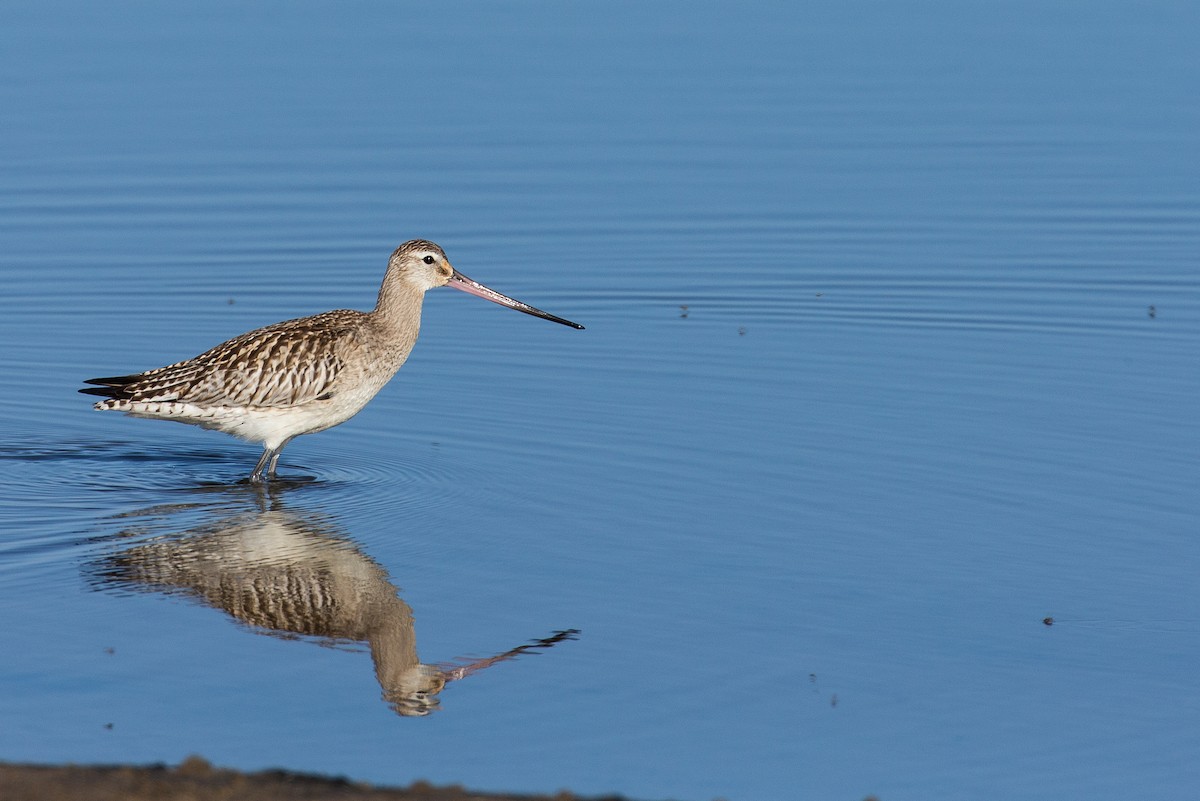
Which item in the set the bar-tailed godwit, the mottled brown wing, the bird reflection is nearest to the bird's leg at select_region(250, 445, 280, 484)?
the bar-tailed godwit

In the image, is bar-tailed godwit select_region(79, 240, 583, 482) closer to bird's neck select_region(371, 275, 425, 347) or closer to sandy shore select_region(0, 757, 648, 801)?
bird's neck select_region(371, 275, 425, 347)

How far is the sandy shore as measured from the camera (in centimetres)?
575

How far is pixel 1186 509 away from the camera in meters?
9.97

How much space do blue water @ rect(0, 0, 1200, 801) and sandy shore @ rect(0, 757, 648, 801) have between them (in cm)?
55

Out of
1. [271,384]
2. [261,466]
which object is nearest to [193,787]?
[261,466]

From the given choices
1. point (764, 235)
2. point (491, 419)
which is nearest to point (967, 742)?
Result: point (491, 419)

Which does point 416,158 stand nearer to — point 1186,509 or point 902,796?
point 1186,509

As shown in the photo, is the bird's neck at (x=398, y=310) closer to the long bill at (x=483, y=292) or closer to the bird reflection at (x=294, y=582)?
the long bill at (x=483, y=292)

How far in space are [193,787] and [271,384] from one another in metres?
5.42

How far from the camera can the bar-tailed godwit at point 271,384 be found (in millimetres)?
11023

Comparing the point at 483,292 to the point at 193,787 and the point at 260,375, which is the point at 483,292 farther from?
the point at 193,787

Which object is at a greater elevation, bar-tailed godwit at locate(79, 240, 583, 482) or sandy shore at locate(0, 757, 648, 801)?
bar-tailed godwit at locate(79, 240, 583, 482)

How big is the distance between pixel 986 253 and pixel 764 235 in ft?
6.12

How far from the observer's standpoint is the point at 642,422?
A: 1167 cm
